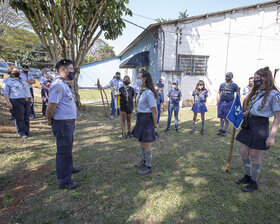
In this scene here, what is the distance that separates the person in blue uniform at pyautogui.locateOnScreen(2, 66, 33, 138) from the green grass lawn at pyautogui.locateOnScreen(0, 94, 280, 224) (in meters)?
0.65

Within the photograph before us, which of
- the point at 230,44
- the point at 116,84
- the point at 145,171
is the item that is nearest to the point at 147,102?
the point at 145,171

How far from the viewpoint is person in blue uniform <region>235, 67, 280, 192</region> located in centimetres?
269

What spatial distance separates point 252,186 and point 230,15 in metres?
12.6

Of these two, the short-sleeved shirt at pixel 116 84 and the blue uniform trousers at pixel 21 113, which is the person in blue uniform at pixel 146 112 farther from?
the short-sleeved shirt at pixel 116 84

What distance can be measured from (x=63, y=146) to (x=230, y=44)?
13.2 metres

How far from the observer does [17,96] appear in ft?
17.1

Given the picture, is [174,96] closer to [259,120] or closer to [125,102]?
[125,102]

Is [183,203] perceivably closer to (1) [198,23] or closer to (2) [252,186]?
(2) [252,186]

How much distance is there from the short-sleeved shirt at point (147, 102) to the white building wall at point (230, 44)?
335 inches

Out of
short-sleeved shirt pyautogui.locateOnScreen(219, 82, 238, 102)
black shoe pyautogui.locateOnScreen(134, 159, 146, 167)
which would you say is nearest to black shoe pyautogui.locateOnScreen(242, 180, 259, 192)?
black shoe pyautogui.locateOnScreen(134, 159, 146, 167)

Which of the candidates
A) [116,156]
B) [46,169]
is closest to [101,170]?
[116,156]

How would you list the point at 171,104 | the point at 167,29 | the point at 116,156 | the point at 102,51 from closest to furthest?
the point at 116,156 < the point at 171,104 < the point at 167,29 < the point at 102,51

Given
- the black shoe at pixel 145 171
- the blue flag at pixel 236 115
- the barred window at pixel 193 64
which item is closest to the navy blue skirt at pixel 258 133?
the blue flag at pixel 236 115

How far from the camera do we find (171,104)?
6406mm
